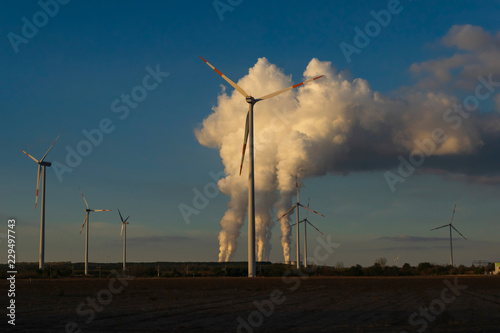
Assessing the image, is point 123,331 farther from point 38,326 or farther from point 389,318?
point 389,318

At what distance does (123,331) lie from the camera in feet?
88.3

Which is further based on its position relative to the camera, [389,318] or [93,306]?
[93,306]

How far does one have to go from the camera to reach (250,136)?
3423 inches

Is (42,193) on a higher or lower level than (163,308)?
higher

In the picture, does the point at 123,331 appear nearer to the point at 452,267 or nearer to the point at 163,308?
the point at 163,308

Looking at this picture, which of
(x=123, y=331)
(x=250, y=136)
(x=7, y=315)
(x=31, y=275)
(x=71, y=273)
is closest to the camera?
(x=123, y=331)

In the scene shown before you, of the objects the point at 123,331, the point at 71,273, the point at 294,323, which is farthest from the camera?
the point at 71,273

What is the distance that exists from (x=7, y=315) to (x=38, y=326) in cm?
718

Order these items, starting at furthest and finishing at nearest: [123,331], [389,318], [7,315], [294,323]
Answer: [7,315] → [389,318] → [294,323] → [123,331]

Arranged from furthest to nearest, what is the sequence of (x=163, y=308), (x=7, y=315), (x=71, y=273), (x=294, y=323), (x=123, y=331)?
(x=71, y=273), (x=163, y=308), (x=7, y=315), (x=294, y=323), (x=123, y=331)

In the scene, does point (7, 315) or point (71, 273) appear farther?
point (71, 273)

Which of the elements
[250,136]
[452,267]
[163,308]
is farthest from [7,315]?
[452,267]

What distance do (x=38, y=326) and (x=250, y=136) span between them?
60.7 m

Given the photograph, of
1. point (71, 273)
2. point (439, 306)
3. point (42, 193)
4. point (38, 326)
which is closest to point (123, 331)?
point (38, 326)
